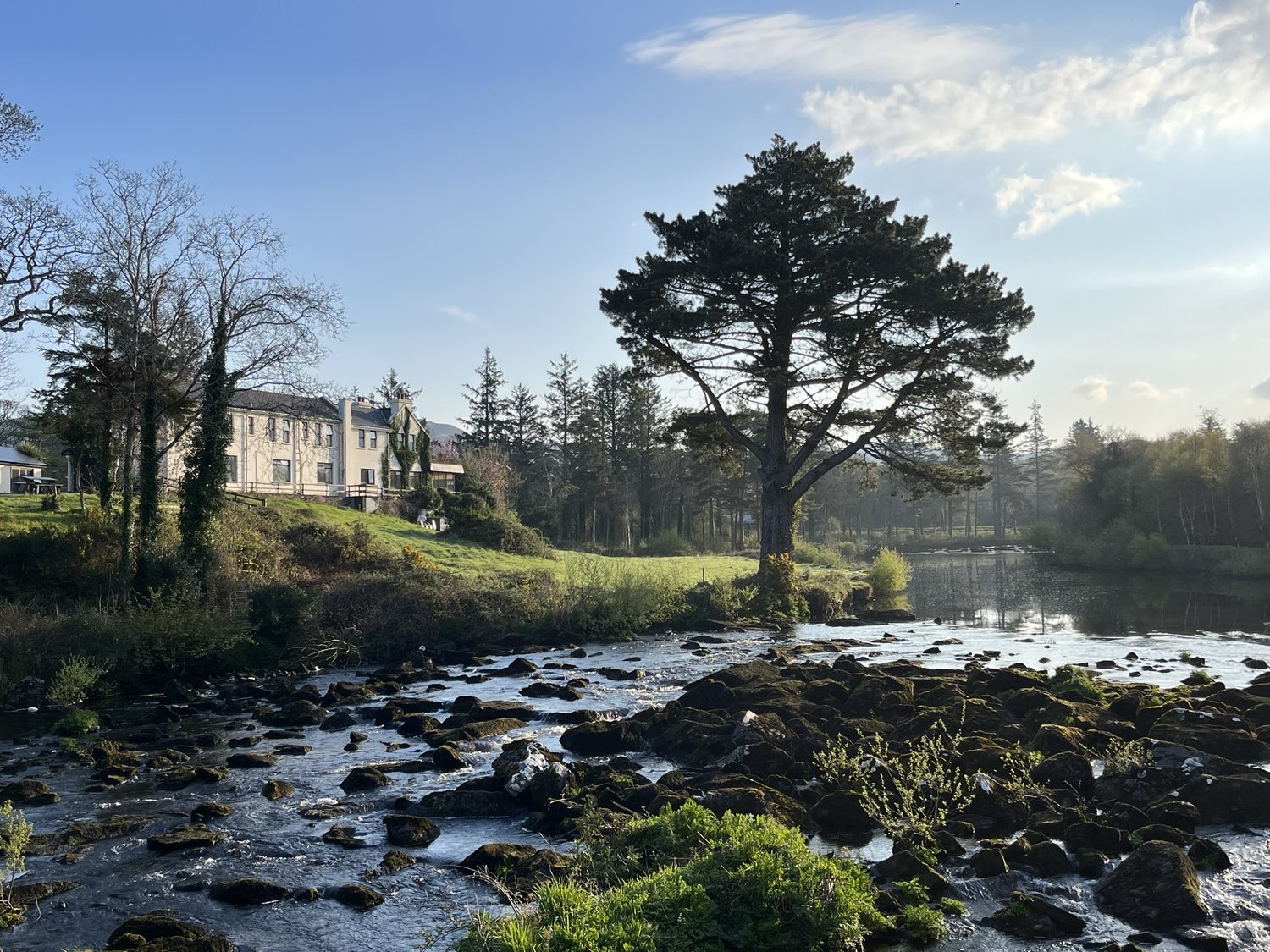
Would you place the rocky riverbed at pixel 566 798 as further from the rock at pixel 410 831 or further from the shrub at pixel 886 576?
the shrub at pixel 886 576

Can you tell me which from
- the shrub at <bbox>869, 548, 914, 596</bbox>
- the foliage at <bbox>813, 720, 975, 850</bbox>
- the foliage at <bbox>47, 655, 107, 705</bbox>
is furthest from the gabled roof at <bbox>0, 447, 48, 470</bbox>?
the foliage at <bbox>813, 720, 975, 850</bbox>

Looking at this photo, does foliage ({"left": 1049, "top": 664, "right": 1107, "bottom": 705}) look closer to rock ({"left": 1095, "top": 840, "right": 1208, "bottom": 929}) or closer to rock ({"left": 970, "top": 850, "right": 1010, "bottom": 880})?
rock ({"left": 1095, "top": 840, "right": 1208, "bottom": 929})

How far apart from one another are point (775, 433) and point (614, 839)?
2877cm

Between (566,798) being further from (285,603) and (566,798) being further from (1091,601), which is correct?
(1091,601)

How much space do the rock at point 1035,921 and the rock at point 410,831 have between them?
21.0 feet

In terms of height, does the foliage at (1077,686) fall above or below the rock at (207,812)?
above

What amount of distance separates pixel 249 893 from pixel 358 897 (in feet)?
4.02

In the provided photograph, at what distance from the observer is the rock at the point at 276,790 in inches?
516

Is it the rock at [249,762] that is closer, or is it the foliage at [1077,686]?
the rock at [249,762]

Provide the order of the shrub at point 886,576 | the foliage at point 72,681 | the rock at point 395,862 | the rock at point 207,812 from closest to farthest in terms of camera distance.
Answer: the rock at point 395,862 → the rock at point 207,812 → the foliage at point 72,681 → the shrub at point 886,576

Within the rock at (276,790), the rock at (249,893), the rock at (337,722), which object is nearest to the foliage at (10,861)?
the rock at (249,893)

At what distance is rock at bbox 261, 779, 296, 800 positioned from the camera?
1311cm

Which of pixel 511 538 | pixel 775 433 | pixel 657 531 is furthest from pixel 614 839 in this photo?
pixel 657 531

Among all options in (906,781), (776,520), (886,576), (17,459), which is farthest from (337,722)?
(17,459)
